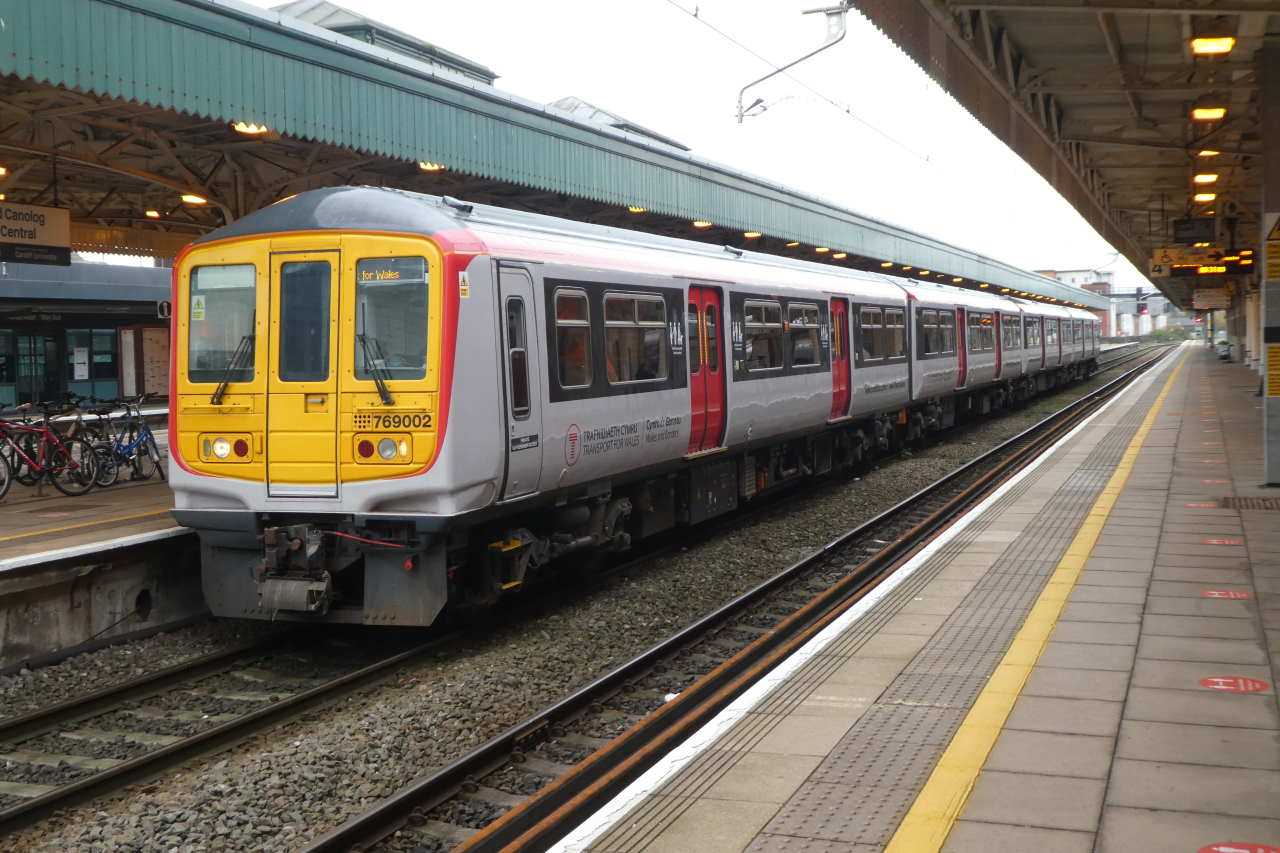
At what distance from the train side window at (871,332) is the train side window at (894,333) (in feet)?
0.89

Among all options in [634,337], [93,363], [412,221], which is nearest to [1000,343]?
[634,337]

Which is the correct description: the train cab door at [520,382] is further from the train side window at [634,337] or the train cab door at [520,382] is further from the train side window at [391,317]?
the train side window at [634,337]

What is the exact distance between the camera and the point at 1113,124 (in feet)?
60.3

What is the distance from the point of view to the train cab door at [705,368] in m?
11.1

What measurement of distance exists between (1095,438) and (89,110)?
17.0 m

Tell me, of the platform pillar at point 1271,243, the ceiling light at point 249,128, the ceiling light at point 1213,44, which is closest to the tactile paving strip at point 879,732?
the platform pillar at point 1271,243

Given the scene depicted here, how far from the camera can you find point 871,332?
16.8 meters

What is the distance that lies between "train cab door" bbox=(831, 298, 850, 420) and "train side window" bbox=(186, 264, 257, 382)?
880 cm

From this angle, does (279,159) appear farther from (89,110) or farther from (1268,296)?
(1268,296)

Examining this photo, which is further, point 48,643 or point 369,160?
point 369,160

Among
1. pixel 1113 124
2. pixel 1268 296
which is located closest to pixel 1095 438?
pixel 1113 124

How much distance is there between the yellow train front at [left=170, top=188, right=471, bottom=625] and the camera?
24.7ft

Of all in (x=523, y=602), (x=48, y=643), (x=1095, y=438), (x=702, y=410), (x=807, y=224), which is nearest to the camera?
(x=48, y=643)

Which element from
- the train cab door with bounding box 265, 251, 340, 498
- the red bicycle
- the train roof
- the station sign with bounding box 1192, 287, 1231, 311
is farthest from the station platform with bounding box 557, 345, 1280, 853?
the station sign with bounding box 1192, 287, 1231, 311
